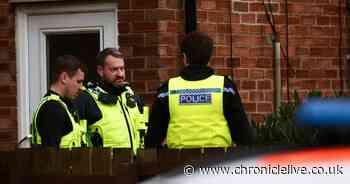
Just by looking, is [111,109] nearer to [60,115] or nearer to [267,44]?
[60,115]

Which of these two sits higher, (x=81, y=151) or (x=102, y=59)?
(x=102, y=59)

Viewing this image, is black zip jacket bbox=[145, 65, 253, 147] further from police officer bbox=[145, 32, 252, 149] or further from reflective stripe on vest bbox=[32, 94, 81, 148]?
reflective stripe on vest bbox=[32, 94, 81, 148]

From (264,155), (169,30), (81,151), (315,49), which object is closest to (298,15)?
(315,49)

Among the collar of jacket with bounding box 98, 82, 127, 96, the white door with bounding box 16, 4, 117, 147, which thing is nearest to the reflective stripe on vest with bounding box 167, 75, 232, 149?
the collar of jacket with bounding box 98, 82, 127, 96

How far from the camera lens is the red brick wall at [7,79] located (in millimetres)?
8422

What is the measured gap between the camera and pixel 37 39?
28.0 ft

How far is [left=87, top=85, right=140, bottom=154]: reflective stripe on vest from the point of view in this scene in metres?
6.39

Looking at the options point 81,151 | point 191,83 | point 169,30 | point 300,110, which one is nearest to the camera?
point 300,110

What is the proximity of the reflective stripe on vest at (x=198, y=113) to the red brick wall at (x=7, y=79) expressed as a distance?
3.03m

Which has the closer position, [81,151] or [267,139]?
[81,151]

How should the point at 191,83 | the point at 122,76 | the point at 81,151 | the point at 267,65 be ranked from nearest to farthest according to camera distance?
the point at 81,151 → the point at 191,83 → the point at 122,76 → the point at 267,65

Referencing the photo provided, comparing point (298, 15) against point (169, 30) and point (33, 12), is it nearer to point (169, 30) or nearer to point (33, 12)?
point (169, 30)

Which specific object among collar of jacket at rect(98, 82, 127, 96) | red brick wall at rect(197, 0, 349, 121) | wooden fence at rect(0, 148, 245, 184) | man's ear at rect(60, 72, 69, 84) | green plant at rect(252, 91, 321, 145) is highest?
red brick wall at rect(197, 0, 349, 121)

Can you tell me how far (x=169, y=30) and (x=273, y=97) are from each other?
50.3 inches
